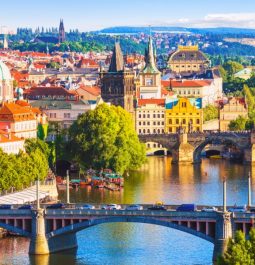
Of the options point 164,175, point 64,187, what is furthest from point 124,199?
point 164,175

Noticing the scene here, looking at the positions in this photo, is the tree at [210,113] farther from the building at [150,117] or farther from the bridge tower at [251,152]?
the bridge tower at [251,152]

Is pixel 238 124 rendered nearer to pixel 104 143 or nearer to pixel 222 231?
pixel 104 143

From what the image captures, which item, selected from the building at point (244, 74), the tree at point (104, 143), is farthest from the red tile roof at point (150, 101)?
the building at point (244, 74)

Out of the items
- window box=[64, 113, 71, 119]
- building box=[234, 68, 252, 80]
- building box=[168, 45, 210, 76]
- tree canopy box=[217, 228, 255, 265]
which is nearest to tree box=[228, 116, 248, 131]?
window box=[64, 113, 71, 119]

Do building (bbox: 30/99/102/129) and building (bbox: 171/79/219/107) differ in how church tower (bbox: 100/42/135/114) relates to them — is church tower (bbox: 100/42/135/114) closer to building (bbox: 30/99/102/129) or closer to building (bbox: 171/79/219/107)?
building (bbox: 30/99/102/129)

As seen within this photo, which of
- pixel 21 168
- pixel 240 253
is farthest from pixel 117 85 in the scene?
pixel 240 253

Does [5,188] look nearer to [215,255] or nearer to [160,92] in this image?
[215,255]
